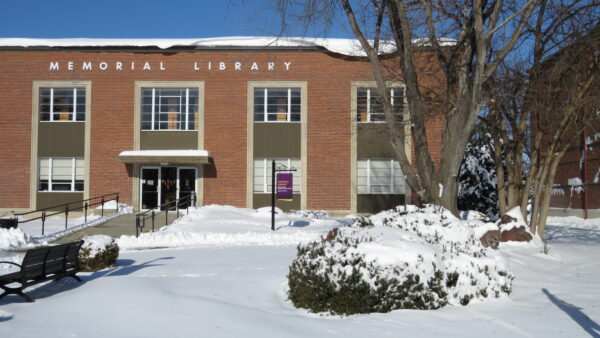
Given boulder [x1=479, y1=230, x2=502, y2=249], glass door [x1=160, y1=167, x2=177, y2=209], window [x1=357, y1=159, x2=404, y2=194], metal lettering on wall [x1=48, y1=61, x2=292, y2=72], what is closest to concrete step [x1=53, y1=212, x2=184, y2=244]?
glass door [x1=160, y1=167, x2=177, y2=209]

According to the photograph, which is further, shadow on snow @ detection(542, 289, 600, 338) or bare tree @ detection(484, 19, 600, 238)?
bare tree @ detection(484, 19, 600, 238)

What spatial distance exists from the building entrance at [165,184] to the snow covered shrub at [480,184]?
12.4m

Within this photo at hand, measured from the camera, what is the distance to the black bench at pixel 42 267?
841cm

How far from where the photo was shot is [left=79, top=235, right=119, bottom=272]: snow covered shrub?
11383mm

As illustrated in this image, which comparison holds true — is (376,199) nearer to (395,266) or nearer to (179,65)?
(179,65)

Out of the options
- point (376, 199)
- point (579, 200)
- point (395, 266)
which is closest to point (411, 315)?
point (395, 266)

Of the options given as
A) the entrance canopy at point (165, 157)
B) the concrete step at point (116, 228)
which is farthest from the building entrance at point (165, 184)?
the concrete step at point (116, 228)

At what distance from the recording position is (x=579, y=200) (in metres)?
29.8

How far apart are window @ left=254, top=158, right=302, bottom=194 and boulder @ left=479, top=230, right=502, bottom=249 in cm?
1468

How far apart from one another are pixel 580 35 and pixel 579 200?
18.8 metres

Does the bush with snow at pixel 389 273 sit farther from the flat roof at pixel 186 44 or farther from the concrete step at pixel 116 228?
the flat roof at pixel 186 44

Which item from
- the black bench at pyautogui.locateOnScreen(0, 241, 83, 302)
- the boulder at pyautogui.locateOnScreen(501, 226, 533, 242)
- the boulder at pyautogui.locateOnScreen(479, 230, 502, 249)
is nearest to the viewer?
the black bench at pyautogui.locateOnScreen(0, 241, 83, 302)

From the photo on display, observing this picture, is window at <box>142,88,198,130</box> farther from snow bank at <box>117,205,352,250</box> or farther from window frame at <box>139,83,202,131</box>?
snow bank at <box>117,205,352,250</box>

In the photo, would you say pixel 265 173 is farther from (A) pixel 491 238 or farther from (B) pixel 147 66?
(A) pixel 491 238
